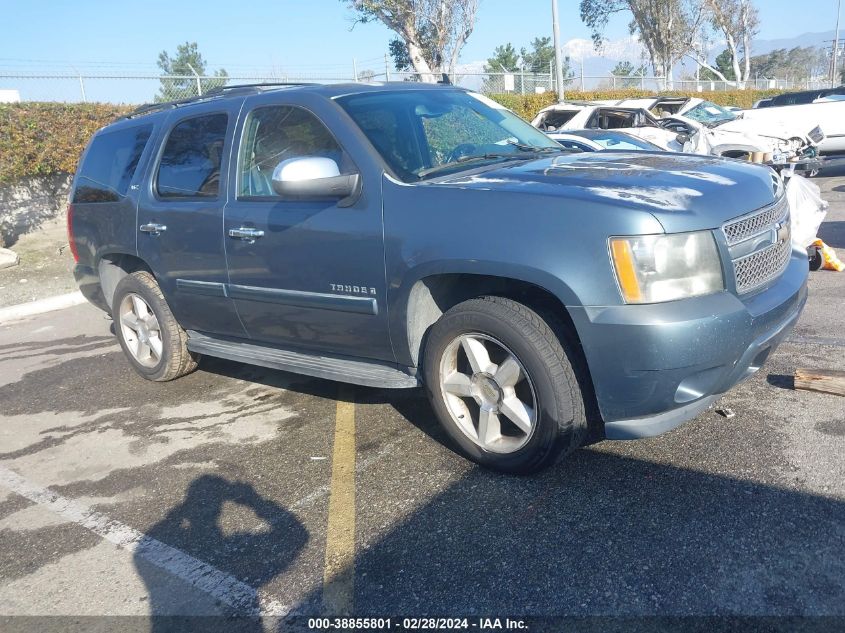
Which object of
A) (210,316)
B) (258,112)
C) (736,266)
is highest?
(258,112)

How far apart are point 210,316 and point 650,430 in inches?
116

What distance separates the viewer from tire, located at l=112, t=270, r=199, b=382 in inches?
210

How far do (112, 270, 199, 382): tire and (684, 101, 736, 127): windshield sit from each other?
495 inches

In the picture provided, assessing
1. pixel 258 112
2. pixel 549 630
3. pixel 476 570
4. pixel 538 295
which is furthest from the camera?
pixel 258 112

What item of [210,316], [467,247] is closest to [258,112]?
[210,316]

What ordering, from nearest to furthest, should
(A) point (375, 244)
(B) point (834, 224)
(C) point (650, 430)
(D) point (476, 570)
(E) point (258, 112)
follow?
(D) point (476, 570)
(C) point (650, 430)
(A) point (375, 244)
(E) point (258, 112)
(B) point (834, 224)

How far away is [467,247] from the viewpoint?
3.37m

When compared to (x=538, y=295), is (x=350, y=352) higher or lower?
lower

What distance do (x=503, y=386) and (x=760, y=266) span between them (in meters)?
1.29

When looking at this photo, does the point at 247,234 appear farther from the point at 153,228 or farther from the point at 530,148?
the point at 530,148

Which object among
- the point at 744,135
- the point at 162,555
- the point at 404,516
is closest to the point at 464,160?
the point at 404,516

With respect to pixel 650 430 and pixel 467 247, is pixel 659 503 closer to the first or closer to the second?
pixel 650 430

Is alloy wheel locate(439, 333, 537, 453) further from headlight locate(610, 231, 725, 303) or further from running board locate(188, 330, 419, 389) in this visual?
headlight locate(610, 231, 725, 303)

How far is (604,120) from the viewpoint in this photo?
14.0 metres
